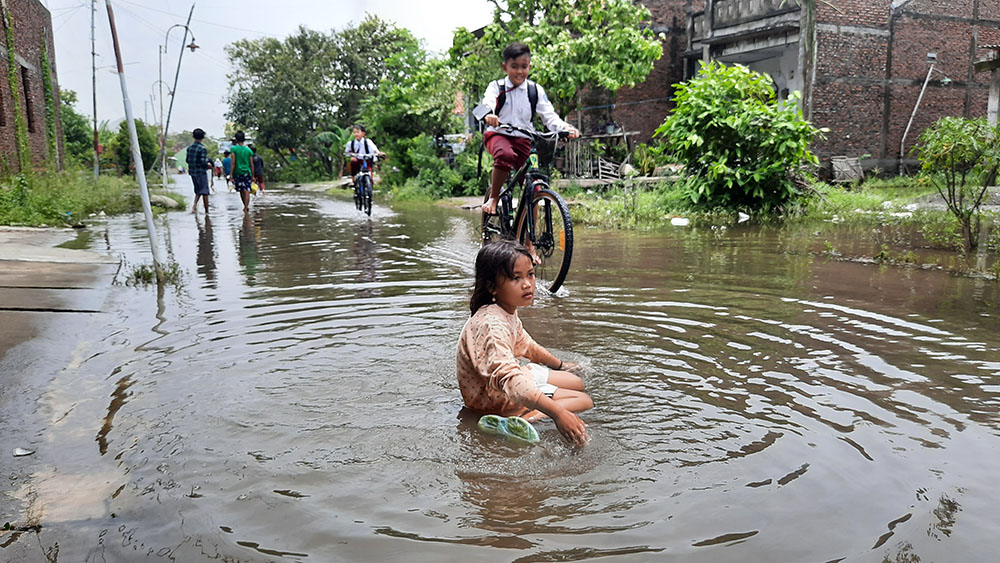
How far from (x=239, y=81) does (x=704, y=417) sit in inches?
2020

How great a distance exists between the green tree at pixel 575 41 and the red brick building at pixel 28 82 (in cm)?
1143

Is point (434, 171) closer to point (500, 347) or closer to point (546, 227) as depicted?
point (546, 227)

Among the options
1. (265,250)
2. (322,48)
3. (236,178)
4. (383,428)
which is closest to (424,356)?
(383,428)

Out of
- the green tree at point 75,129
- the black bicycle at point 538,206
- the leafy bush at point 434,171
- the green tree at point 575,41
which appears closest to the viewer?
the black bicycle at point 538,206

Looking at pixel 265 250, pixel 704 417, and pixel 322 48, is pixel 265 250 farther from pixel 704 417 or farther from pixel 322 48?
pixel 322 48

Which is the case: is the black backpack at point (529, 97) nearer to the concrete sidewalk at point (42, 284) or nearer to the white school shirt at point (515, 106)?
the white school shirt at point (515, 106)

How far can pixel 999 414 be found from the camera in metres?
3.61

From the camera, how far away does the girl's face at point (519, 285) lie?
357 cm

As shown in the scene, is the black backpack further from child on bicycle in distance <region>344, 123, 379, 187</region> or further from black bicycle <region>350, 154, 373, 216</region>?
child on bicycle in distance <region>344, 123, 379, 187</region>

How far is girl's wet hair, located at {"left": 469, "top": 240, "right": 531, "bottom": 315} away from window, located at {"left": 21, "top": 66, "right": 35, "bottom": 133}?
884 inches

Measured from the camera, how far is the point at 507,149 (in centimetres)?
739

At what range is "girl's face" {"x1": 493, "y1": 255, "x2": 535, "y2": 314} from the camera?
357 cm

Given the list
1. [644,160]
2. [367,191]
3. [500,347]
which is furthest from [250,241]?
[644,160]

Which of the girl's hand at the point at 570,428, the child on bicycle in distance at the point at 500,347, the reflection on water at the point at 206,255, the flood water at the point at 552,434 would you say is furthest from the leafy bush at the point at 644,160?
the girl's hand at the point at 570,428
